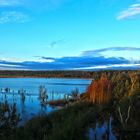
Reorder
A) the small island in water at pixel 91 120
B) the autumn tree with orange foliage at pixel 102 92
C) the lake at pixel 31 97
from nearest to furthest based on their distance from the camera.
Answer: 1. the small island in water at pixel 91 120
2. the autumn tree with orange foliage at pixel 102 92
3. the lake at pixel 31 97

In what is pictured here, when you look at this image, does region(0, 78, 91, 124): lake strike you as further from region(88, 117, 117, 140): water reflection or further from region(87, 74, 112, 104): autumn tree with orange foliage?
region(88, 117, 117, 140): water reflection

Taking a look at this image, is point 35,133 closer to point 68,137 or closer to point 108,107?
point 68,137

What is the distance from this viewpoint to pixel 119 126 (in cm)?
1956

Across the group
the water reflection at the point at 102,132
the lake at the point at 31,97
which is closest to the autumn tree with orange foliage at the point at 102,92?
the lake at the point at 31,97

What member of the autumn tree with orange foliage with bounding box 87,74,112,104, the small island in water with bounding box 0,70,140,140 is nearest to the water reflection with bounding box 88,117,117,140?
the small island in water with bounding box 0,70,140,140

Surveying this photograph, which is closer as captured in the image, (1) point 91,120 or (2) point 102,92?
(1) point 91,120

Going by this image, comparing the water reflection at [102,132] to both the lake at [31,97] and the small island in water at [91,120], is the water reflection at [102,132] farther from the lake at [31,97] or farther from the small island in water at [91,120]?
the lake at [31,97]

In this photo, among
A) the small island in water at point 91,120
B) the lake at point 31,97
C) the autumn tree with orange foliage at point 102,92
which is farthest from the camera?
the lake at point 31,97

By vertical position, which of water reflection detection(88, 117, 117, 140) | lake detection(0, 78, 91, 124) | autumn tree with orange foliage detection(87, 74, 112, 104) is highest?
autumn tree with orange foliage detection(87, 74, 112, 104)

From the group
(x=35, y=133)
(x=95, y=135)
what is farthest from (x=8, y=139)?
(x=95, y=135)

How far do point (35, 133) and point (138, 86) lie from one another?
11115mm

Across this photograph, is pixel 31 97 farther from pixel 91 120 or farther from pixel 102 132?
pixel 102 132

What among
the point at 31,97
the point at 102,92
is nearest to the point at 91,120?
the point at 102,92

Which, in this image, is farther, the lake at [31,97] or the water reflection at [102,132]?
the lake at [31,97]
